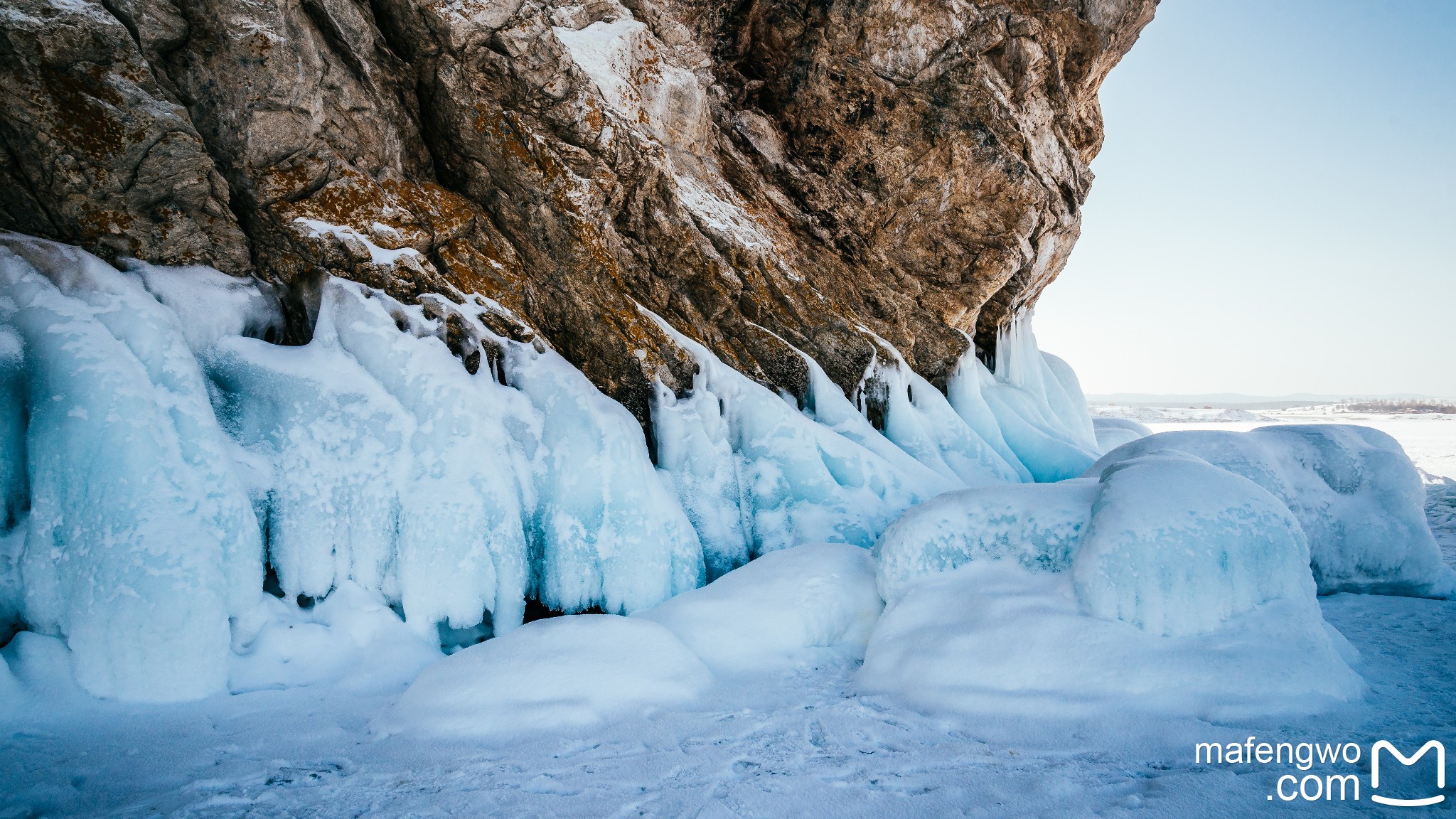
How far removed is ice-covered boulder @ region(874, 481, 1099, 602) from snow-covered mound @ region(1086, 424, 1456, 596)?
128 centimetres

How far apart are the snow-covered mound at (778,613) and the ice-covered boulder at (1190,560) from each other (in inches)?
60.4

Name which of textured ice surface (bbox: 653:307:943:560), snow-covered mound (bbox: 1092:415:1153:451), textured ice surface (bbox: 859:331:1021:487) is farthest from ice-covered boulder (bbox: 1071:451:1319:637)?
snow-covered mound (bbox: 1092:415:1153:451)

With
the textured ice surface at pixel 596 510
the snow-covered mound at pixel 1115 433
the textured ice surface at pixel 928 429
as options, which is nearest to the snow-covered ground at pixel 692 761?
the textured ice surface at pixel 596 510

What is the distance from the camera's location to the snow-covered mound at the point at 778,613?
4484mm

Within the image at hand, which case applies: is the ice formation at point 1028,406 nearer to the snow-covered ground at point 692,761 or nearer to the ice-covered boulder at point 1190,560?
the ice-covered boulder at point 1190,560

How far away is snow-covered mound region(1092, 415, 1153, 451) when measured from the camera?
13938 millimetres

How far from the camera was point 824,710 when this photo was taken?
3.76 meters

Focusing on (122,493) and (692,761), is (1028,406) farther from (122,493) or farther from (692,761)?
(122,493)

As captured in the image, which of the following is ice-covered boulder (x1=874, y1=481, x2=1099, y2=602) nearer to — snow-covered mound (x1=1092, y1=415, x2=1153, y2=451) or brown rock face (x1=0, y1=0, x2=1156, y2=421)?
brown rock face (x1=0, y1=0, x2=1156, y2=421)

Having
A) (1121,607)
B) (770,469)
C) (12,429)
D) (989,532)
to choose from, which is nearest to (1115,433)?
(770,469)

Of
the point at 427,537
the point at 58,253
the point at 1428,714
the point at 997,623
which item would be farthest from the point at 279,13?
the point at 1428,714

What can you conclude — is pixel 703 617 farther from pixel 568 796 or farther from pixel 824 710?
pixel 568 796

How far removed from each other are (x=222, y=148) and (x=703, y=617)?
502 centimetres

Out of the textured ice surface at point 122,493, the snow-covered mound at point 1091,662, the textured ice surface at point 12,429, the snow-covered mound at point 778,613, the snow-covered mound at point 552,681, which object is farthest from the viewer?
the snow-covered mound at point 778,613
